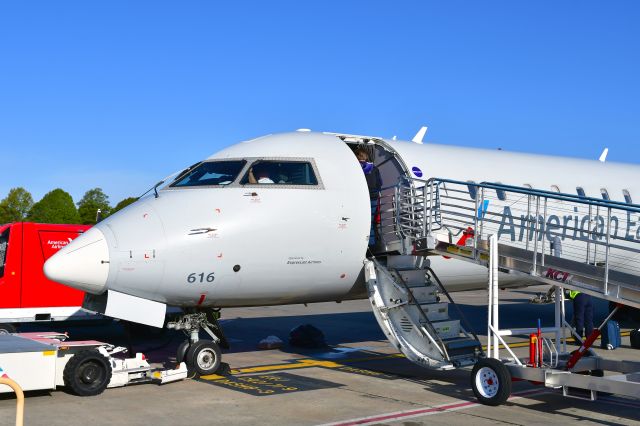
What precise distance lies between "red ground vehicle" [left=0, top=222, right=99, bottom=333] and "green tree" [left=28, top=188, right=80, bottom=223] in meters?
88.8

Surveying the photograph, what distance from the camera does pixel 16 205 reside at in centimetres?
12812

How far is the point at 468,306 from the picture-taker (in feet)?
93.6

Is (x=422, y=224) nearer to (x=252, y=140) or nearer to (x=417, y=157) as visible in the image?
(x=417, y=157)

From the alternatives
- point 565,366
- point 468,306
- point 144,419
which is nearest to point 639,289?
point 565,366

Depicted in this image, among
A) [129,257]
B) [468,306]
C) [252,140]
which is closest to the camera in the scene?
[129,257]

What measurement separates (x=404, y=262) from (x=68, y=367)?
581 centimetres

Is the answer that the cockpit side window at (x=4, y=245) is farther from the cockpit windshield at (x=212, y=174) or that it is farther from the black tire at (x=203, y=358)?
the black tire at (x=203, y=358)

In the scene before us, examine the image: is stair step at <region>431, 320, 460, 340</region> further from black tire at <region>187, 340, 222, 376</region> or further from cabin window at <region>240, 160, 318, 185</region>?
black tire at <region>187, 340, 222, 376</region>

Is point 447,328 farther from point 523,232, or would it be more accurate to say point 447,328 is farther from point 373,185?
point 523,232

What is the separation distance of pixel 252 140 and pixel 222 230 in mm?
2377

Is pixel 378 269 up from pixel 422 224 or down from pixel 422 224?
down

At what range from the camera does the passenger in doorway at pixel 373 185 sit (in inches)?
511

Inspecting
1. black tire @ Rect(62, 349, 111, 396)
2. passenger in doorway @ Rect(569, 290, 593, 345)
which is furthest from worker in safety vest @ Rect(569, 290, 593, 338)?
black tire @ Rect(62, 349, 111, 396)

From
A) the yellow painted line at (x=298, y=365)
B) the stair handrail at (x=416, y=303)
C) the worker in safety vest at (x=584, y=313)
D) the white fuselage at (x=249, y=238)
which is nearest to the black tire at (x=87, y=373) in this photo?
the white fuselage at (x=249, y=238)
